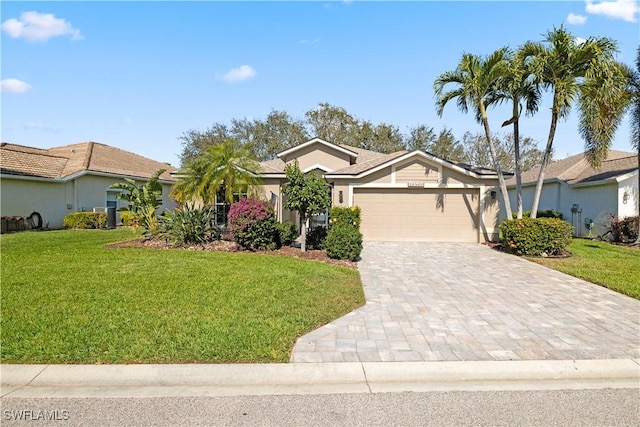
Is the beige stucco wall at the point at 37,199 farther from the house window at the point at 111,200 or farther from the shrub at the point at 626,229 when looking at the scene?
the shrub at the point at 626,229

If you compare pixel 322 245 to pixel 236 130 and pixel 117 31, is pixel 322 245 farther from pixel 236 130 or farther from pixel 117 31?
pixel 236 130

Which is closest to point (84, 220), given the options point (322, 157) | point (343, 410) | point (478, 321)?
point (322, 157)

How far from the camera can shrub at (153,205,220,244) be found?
11961 millimetres

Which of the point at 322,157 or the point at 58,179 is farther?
the point at 58,179

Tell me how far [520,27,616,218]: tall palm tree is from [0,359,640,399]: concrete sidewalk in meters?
10.3

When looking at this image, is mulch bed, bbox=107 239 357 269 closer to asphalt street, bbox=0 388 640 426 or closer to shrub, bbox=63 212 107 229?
asphalt street, bbox=0 388 640 426

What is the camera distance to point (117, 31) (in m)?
10.4

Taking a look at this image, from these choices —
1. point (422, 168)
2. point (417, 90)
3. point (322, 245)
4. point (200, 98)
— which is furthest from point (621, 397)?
point (200, 98)

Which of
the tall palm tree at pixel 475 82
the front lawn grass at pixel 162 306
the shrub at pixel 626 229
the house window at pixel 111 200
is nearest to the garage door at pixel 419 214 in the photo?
the tall palm tree at pixel 475 82

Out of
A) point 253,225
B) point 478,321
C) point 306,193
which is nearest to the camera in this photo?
point 478,321

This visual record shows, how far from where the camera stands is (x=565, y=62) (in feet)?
37.7

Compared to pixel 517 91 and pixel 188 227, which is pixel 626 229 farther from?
pixel 188 227

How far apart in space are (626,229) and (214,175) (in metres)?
16.7

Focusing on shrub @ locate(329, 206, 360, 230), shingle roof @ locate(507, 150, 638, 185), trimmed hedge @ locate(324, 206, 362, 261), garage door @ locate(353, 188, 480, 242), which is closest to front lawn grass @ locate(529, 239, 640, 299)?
garage door @ locate(353, 188, 480, 242)
